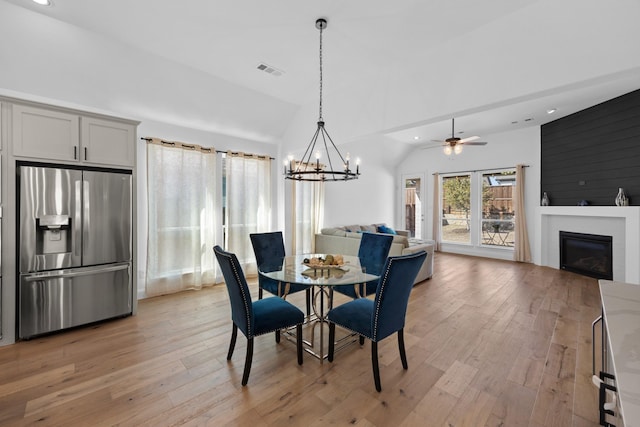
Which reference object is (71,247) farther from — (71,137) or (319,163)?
(319,163)

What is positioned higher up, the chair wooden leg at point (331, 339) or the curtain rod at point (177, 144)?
the curtain rod at point (177, 144)

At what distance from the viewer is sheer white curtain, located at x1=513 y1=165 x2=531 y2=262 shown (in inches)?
239

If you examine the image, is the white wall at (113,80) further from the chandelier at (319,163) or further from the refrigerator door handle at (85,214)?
the refrigerator door handle at (85,214)

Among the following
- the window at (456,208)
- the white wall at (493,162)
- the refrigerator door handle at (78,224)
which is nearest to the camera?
the refrigerator door handle at (78,224)

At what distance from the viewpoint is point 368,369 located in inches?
88.2

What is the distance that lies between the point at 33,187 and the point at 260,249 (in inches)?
89.5

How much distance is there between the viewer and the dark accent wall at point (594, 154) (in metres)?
4.14

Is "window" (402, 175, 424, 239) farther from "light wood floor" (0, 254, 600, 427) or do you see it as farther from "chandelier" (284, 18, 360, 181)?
"light wood floor" (0, 254, 600, 427)

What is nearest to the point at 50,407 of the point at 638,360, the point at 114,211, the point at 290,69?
the point at 114,211

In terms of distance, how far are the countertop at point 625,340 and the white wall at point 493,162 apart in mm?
5384

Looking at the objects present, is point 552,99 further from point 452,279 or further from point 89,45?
point 89,45

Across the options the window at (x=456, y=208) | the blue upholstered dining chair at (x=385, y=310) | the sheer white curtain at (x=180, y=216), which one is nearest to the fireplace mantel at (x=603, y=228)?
the window at (x=456, y=208)

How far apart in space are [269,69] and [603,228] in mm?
6102

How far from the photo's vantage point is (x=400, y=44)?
2869 mm
